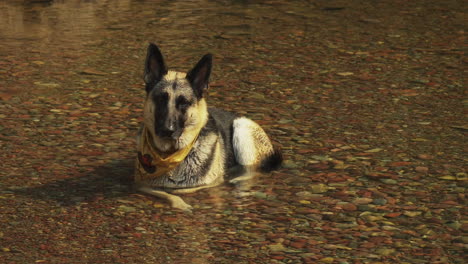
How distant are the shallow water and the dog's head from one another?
0.66m

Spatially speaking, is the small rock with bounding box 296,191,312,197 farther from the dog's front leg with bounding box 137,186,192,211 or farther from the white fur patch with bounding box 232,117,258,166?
the dog's front leg with bounding box 137,186,192,211

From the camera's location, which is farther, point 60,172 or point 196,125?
point 60,172

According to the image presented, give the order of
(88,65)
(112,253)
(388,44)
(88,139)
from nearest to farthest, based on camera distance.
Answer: (112,253) < (88,139) < (88,65) < (388,44)

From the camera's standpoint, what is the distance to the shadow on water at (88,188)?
31.1ft

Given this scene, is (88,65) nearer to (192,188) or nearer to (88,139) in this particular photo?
(88,139)

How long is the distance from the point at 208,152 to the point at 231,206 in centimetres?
64

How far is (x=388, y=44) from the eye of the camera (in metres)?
16.8

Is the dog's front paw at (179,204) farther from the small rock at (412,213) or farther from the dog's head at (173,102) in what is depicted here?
the small rock at (412,213)

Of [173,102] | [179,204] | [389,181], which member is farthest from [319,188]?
[173,102]

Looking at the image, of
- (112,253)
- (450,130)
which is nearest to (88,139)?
(112,253)

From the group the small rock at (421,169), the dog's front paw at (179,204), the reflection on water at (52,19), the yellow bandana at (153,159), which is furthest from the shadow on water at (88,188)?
the reflection on water at (52,19)

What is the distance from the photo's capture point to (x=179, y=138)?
930cm

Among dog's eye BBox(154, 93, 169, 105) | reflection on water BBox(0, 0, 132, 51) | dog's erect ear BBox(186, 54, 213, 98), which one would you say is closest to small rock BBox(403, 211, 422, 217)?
dog's erect ear BBox(186, 54, 213, 98)

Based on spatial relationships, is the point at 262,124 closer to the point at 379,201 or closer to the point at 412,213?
the point at 379,201
